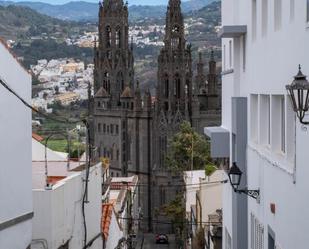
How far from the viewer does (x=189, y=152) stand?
63625mm

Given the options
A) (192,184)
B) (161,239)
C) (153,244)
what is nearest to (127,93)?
(161,239)

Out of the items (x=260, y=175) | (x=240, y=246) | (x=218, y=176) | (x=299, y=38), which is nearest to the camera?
(x=299, y=38)

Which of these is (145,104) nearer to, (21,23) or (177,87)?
(177,87)

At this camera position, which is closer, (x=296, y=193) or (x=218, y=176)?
(x=296, y=193)

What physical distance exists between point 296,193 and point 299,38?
1.65m

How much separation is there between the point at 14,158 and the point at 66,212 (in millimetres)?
3579

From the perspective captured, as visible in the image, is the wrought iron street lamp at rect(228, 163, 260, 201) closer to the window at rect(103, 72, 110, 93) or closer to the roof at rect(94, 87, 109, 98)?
the roof at rect(94, 87, 109, 98)

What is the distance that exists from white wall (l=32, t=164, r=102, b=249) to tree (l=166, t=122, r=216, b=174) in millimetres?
38840

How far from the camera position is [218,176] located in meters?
27.1

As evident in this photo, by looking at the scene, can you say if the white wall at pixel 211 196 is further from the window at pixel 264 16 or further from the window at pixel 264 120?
the window at pixel 264 16

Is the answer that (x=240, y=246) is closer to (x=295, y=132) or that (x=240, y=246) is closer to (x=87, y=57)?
(x=295, y=132)

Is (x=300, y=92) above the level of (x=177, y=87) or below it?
below

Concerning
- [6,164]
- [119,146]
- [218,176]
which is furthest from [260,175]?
[119,146]

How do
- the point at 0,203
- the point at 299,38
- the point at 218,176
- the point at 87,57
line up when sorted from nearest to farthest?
1. the point at 299,38
2. the point at 0,203
3. the point at 218,176
4. the point at 87,57
